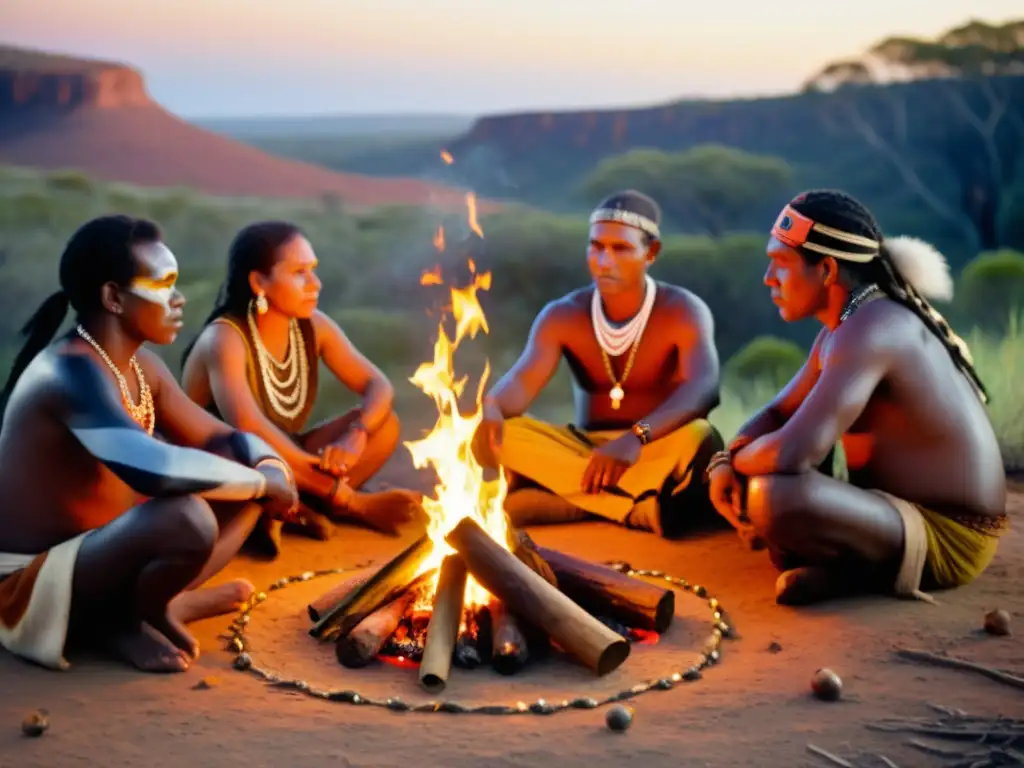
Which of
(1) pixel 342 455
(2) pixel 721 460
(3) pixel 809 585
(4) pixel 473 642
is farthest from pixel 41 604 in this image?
(3) pixel 809 585

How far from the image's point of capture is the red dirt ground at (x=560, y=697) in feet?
14.0

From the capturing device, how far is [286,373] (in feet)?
22.3

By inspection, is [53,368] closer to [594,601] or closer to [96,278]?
[96,278]

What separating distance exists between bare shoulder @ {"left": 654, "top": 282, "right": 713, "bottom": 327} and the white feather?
138cm

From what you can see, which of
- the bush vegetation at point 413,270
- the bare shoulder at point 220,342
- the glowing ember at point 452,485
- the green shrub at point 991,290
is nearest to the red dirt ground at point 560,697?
the glowing ember at point 452,485

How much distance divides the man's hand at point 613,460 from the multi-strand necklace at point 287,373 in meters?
1.47

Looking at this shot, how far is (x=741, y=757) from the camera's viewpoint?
4227 millimetres

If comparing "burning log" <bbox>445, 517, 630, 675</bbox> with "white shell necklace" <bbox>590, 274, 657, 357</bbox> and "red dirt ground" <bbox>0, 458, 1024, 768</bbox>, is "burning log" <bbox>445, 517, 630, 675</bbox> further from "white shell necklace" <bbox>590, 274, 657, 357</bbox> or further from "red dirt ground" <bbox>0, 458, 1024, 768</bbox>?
"white shell necklace" <bbox>590, 274, 657, 357</bbox>

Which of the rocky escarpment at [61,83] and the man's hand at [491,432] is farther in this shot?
the rocky escarpment at [61,83]

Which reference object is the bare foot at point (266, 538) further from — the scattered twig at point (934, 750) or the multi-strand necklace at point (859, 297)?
the scattered twig at point (934, 750)

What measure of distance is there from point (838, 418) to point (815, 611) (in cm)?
79

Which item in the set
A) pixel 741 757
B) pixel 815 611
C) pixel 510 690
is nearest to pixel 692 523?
pixel 815 611

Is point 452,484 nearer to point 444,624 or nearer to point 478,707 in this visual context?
point 444,624

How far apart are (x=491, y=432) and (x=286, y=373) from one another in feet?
3.50
